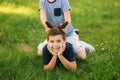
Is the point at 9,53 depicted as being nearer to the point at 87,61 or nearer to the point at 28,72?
the point at 28,72

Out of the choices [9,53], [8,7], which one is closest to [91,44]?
[9,53]

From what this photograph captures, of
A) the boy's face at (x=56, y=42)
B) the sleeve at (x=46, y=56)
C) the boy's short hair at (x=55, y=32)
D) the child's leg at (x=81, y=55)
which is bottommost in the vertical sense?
the child's leg at (x=81, y=55)

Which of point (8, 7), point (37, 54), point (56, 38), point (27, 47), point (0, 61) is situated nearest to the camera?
point (56, 38)

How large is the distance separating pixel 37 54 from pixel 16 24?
1.90m

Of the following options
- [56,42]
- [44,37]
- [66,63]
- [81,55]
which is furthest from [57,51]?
[44,37]

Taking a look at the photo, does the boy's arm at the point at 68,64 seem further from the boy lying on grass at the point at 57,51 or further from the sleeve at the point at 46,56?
the sleeve at the point at 46,56

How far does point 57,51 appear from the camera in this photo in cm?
510

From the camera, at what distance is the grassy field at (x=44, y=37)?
5.18 meters

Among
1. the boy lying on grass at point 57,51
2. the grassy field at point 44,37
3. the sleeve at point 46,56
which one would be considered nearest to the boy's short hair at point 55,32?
the boy lying on grass at point 57,51

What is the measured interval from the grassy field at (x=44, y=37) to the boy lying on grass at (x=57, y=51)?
123 mm

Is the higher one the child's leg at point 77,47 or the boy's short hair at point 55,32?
the boy's short hair at point 55,32

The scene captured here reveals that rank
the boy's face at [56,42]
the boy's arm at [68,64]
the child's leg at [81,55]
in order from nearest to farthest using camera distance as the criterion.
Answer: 1. the boy's face at [56,42]
2. the boy's arm at [68,64]
3. the child's leg at [81,55]

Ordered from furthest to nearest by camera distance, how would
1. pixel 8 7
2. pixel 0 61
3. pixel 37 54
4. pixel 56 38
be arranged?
pixel 8 7
pixel 37 54
pixel 0 61
pixel 56 38

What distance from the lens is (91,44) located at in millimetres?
6734
